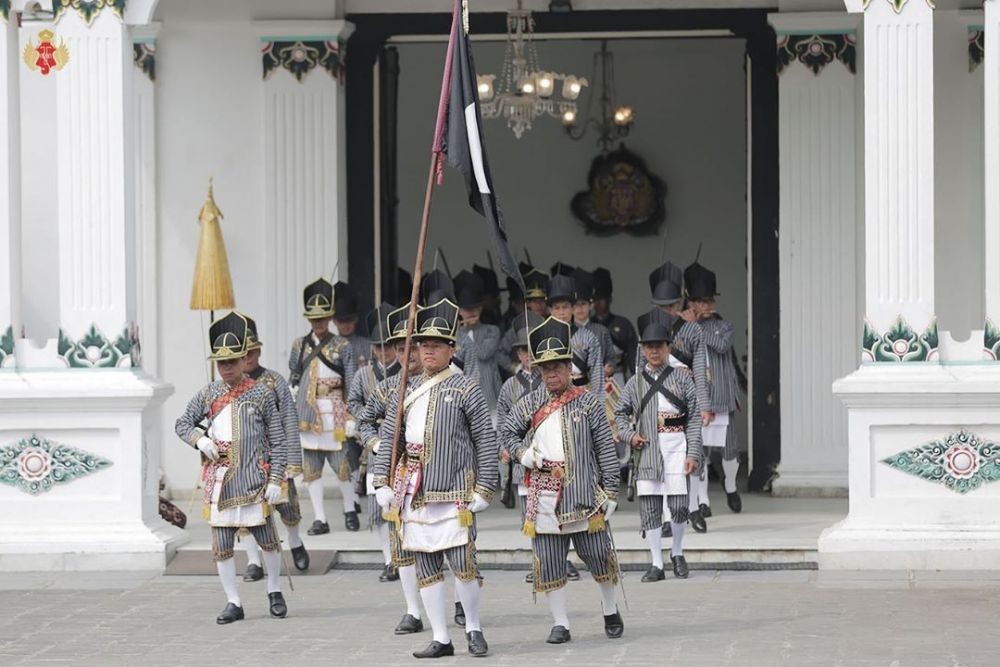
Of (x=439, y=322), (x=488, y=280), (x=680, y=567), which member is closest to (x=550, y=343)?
(x=439, y=322)

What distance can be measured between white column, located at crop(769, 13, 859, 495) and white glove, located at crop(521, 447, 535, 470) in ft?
19.6

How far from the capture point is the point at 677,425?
1272cm

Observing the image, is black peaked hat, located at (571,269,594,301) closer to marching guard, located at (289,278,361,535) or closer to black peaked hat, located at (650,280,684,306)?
black peaked hat, located at (650,280,684,306)

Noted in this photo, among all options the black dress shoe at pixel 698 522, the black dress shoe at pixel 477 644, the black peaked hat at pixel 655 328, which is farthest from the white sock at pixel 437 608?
the black dress shoe at pixel 698 522

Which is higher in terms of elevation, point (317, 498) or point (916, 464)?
point (916, 464)

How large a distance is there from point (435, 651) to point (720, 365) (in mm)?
5930

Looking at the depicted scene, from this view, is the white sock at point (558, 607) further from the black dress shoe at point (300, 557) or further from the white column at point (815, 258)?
the white column at point (815, 258)

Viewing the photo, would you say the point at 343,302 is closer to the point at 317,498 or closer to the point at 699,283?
the point at 317,498

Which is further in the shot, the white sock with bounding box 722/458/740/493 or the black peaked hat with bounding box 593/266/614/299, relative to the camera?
the black peaked hat with bounding box 593/266/614/299

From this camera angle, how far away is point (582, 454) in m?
10.2

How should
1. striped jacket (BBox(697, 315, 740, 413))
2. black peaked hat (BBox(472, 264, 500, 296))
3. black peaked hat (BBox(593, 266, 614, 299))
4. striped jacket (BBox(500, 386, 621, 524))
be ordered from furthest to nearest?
black peaked hat (BBox(472, 264, 500, 296)), black peaked hat (BBox(593, 266, 614, 299)), striped jacket (BBox(697, 315, 740, 413)), striped jacket (BBox(500, 386, 621, 524))

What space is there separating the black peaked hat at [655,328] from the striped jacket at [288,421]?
2.60m

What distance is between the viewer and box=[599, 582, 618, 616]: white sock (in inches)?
401

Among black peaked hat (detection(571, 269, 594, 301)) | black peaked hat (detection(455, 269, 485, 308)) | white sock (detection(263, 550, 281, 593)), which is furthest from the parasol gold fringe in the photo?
white sock (detection(263, 550, 281, 593))
